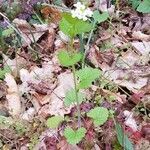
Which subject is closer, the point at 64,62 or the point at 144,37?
the point at 64,62

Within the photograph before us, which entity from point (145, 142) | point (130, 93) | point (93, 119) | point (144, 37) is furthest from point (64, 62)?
point (144, 37)

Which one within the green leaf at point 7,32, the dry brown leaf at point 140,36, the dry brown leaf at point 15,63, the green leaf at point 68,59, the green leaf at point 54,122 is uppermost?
the green leaf at point 68,59

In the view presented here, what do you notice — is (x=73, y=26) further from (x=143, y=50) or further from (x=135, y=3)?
(x=135, y=3)

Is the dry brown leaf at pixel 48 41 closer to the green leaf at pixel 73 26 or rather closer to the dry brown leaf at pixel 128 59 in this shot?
the dry brown leaf at pixel 128 59

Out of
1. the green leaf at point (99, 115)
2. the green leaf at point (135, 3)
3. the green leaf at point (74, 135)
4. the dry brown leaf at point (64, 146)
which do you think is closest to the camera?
the green leaf at point (74, 135)

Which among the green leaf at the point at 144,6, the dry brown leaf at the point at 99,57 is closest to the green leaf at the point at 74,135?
the dry brown leaf at the point at 99,57

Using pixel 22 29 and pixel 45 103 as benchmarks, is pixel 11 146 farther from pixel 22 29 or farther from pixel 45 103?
pixel 22 29

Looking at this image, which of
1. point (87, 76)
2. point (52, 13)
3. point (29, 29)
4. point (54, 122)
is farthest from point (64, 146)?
point (52, 13)
